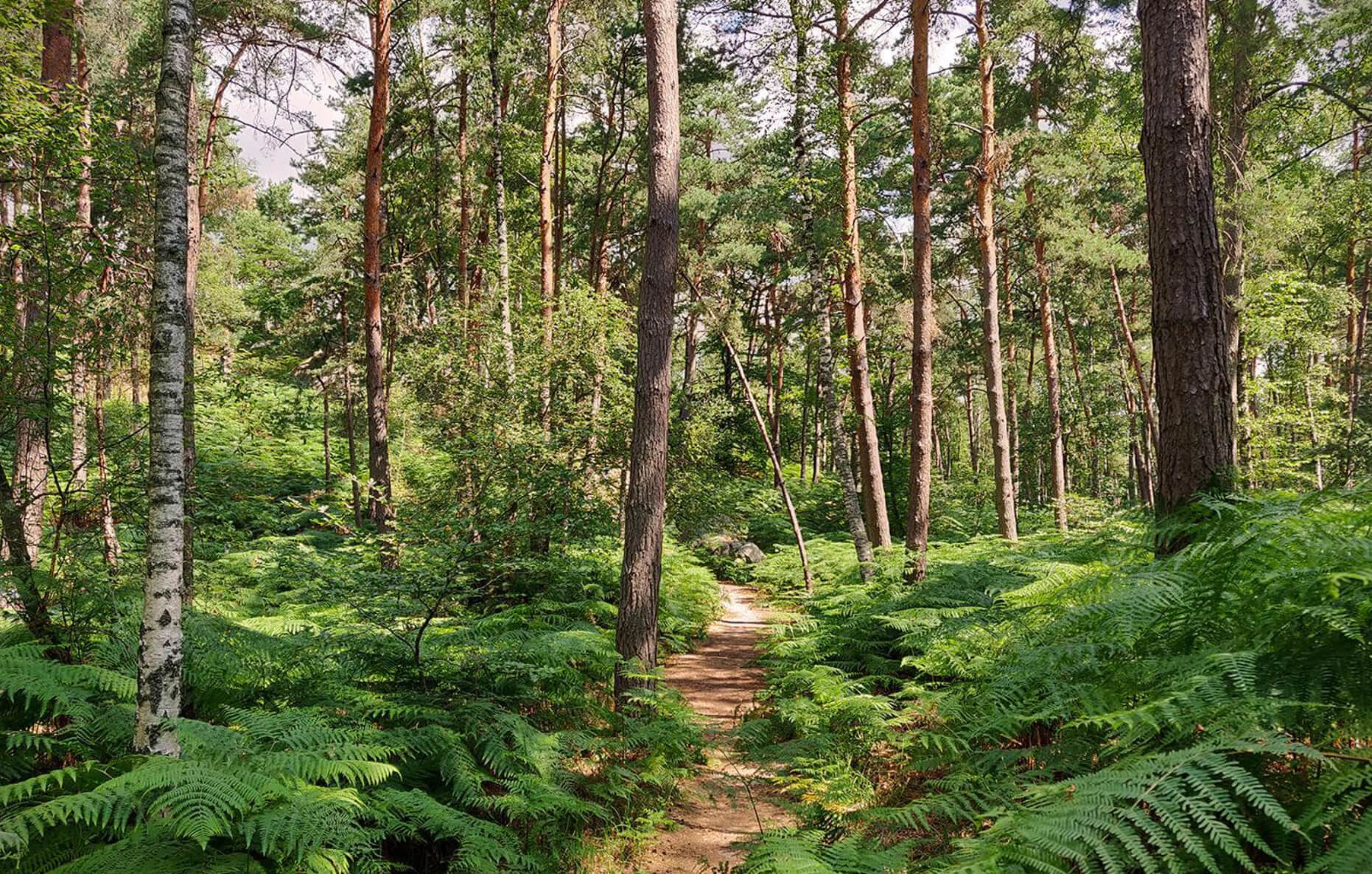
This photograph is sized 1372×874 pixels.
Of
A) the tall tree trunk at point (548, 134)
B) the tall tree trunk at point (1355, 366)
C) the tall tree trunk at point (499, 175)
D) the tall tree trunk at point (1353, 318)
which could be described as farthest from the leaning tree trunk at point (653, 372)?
the tall tree trunk at point (1355, 366)

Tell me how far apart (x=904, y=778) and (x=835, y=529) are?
1650cm

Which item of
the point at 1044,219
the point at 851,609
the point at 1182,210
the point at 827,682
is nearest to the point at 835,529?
the point at 1044,219

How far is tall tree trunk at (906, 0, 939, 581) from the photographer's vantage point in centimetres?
813

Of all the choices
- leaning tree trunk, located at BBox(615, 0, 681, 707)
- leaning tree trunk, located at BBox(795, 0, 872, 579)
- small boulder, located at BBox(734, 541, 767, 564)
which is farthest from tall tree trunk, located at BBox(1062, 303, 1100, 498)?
leaning tree trunk, located at BBox(615, 0, 681, 707)

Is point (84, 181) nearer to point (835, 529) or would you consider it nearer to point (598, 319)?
point (598, 319)

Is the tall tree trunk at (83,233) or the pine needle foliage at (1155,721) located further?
the tall tree trunk at (83,233)

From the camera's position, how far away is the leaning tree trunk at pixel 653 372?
233 inches

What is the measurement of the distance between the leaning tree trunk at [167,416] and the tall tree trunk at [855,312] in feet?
25.3

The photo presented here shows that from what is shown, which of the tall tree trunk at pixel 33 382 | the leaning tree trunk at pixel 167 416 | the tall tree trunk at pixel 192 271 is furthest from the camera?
the tall tree trunk at pixel 192 271

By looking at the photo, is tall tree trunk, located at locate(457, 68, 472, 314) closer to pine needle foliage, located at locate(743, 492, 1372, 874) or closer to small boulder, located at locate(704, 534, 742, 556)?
small boulder, located at locate(704, 534, 742, 556)

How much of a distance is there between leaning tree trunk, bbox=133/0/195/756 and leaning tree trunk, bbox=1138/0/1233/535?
524cm

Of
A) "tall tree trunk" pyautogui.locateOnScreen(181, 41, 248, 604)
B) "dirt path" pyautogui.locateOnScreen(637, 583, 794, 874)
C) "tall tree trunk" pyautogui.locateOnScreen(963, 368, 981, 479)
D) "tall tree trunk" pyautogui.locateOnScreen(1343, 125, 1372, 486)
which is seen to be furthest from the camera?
"tall tree trunk" pyautogui.locateOnScreen(963, 368, 981, 479)

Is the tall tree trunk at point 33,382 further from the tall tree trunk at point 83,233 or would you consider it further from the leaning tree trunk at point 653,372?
the leaning tree trunk at point 653,372

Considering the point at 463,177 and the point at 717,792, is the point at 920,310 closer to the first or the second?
the point at 717,792
